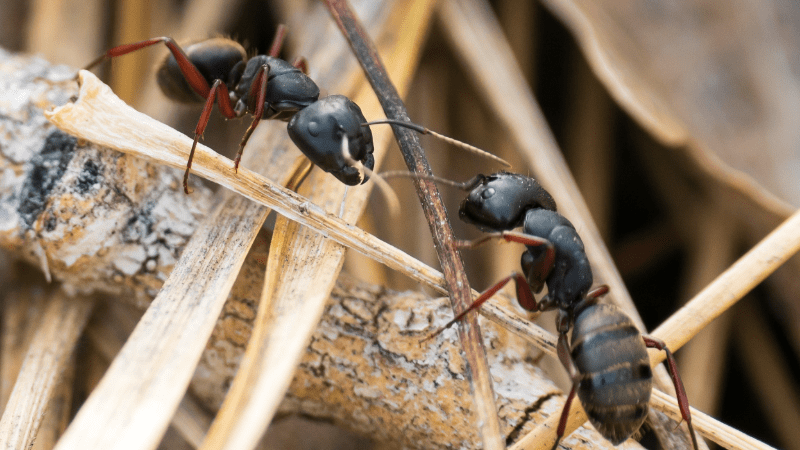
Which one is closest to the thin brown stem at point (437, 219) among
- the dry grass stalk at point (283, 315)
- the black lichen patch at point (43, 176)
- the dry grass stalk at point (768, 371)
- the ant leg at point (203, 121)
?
the dry grass stalk at point (283, 315)

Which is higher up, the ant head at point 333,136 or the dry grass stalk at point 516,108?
the dry grass stalk at point 516,108

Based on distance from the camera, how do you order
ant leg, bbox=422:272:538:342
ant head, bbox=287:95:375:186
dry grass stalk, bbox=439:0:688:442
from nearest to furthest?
ant leg, bbox=422:272:538:342 → ant head, bbox=287:95:375:186 → dry grass stalk, bbox=439:0:688:442

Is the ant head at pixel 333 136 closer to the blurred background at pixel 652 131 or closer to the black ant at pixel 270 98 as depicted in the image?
the black ant at pixel 270 98

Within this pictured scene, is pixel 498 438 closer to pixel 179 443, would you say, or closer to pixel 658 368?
pixel 658 368

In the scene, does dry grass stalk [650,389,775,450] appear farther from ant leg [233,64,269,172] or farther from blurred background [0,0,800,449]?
ant leg [233,64,269,172]

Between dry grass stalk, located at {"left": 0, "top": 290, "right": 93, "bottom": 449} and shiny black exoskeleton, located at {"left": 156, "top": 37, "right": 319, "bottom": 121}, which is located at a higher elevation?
shiny black exoskeleton, located at {"left": 156, "top": 37, "right": 319, "bottom": 121}

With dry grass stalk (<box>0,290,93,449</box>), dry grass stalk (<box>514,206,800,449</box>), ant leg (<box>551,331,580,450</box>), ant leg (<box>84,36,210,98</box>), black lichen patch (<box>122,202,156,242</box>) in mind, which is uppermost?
dry grass stalk (<box>514,206,800,449</box>)

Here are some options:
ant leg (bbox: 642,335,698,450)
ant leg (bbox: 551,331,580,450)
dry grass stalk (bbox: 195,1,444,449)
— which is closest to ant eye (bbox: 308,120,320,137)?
dry grass stalk (bbox: 195,1,444,449)
